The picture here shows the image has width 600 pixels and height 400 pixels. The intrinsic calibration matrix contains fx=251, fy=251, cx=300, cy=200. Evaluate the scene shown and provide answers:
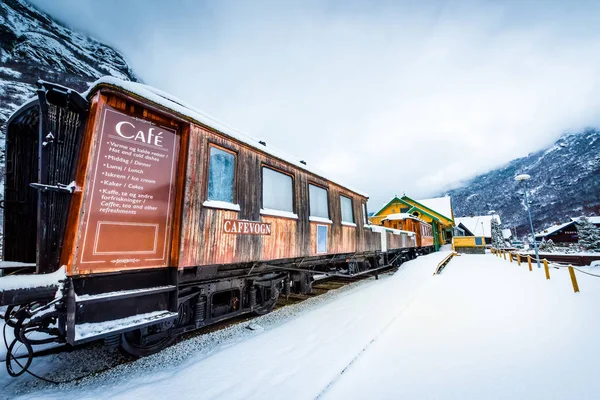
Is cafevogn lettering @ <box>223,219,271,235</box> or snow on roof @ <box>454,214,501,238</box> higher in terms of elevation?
snow on roof @ <box>454,214,501,238</box>

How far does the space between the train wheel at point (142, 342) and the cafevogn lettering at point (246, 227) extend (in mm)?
1790

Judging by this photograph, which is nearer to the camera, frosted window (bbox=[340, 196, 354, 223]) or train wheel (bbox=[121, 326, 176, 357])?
train wheel (bbox=[121, 326, 176, 357])

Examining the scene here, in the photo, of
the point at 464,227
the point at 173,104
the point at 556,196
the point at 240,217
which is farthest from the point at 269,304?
the point at 556,196

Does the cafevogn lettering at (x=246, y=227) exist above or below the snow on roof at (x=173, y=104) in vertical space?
below

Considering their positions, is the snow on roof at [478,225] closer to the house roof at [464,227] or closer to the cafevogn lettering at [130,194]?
the house roof at [464,227]

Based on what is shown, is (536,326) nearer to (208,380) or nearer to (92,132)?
(208,380)

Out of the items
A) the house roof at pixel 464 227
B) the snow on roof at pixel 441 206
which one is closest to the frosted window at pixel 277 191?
the snow on roof at pixel 441 206

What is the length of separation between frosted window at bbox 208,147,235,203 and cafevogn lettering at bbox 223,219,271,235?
0.41 metres

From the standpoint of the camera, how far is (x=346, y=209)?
903cm

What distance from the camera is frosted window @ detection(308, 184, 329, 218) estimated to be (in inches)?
278

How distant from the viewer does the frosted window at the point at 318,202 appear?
7.05m

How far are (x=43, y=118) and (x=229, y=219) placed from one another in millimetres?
2661

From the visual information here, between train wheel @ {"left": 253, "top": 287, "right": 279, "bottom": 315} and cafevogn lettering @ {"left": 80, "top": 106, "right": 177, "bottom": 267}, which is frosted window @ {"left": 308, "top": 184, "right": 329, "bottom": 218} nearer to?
train wheel @ {"left": 253, "top": 287, "right": 279, "bottom": 315}

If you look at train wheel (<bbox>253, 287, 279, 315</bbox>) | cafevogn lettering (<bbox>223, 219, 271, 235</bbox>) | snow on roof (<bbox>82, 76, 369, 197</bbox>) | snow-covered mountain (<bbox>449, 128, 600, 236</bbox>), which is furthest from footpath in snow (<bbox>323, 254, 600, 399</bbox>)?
snow-covered mountain (<bbox>449, 128, 600, 236</bbox>)
